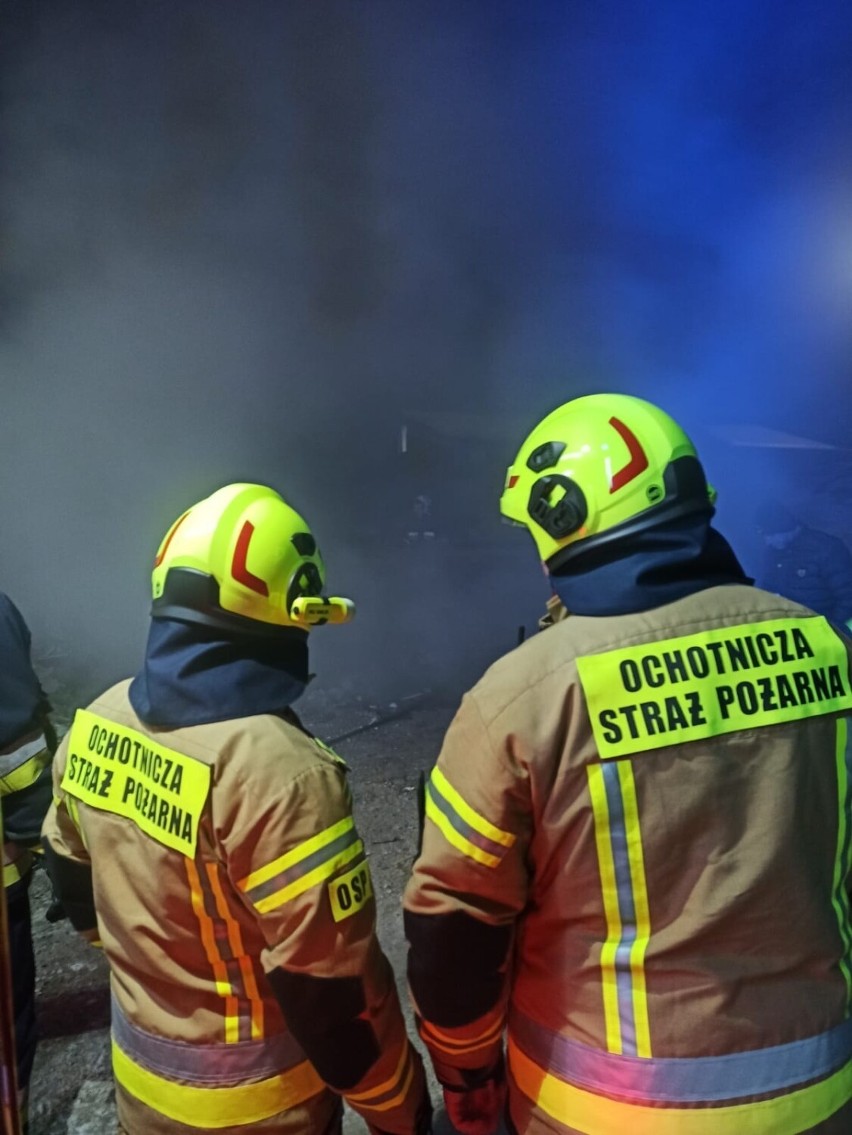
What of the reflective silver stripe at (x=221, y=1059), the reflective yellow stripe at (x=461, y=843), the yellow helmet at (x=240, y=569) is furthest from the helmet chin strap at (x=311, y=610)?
the reflective silver stripe at (x=221, y=1059)

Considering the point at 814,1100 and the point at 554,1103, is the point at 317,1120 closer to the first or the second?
the point at 554,1103

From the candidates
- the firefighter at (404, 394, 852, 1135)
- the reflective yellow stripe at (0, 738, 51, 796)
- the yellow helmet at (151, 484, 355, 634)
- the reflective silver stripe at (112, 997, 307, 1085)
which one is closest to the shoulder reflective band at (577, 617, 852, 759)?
the firefighter at (404, 394, 852, 1135)

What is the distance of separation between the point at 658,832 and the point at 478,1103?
2.73ft

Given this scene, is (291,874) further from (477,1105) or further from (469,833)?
(477,1105)

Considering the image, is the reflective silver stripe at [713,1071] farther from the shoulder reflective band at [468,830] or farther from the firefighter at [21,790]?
the firefighter at [21,790]

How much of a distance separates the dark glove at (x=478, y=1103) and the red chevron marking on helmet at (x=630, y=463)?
4.02 ft

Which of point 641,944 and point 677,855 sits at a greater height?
point 677,855

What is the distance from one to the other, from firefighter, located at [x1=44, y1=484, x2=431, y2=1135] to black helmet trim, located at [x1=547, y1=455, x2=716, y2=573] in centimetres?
58

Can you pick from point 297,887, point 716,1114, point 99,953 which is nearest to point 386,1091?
point 297,887

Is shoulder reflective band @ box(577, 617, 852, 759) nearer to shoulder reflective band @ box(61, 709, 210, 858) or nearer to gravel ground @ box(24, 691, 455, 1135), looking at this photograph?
shoulder reflective band @ box(61, 709, 210, 858)

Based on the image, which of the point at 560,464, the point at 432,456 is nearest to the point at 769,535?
the point at 560,464

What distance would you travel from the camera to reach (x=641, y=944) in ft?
3.99

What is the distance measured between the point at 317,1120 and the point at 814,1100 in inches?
36.8

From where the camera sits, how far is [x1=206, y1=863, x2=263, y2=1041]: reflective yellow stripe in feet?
4.51
